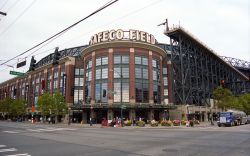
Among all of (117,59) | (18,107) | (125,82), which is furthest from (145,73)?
(18,107)

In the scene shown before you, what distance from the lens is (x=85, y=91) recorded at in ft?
239

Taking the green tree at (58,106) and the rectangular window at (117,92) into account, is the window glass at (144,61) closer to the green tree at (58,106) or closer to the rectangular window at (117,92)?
the rectangular window at (117,92)

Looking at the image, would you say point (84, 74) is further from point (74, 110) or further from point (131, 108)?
point (131, 108)

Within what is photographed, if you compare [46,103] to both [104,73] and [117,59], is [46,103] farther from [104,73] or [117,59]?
[117,59]

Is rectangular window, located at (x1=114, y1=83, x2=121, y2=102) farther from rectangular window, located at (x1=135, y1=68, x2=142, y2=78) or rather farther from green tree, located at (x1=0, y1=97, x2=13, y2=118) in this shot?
green tree, located at (x1=0, y1=97, x2=13, y2=118)

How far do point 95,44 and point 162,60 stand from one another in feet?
71.0

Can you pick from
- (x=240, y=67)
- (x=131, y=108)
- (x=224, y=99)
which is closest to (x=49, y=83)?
(x=131, y=108)

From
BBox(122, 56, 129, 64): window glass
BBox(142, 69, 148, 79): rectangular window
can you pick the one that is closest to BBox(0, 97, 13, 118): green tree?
BBox(122, 56, 129, 64): window glass

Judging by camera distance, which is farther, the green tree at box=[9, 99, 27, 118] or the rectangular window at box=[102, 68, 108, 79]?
the green tree at box=[9, 99, 27, 118]

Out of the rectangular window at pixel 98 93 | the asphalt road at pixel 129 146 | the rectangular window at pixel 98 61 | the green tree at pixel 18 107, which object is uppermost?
the rectangular window at pixel 98 61

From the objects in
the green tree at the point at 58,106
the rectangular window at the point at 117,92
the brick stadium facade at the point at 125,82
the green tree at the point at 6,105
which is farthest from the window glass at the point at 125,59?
the green tree at the point at 6,105

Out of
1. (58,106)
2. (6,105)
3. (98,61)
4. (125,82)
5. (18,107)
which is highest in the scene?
(98,61)

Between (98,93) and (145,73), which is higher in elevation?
(145,73)

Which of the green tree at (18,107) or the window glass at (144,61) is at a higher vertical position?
the window glass at (144,61)
